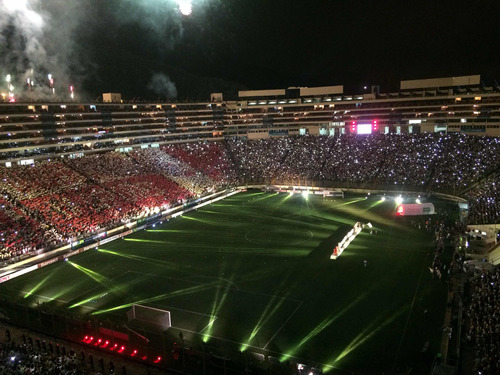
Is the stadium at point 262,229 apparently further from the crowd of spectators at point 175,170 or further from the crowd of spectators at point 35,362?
the crowd of spectators at point 35,362

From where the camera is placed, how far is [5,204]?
37.8 meters

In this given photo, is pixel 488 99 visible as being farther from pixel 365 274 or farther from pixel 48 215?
pixel 48 215

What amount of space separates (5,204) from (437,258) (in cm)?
3699

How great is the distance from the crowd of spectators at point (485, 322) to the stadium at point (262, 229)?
84mm

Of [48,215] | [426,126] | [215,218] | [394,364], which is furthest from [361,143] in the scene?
[394,364]

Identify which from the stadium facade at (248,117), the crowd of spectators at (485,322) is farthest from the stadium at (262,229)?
the stadium facade at (248,117)

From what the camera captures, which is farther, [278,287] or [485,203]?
[485,203]

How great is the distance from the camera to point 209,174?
207 feet

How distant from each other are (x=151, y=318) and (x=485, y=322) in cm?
1517

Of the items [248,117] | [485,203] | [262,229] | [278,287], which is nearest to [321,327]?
[278,287]

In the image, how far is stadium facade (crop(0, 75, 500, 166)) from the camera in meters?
56.0

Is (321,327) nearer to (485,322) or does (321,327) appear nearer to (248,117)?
(485,322)

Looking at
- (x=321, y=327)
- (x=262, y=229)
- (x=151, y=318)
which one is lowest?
(x=321, y=327)

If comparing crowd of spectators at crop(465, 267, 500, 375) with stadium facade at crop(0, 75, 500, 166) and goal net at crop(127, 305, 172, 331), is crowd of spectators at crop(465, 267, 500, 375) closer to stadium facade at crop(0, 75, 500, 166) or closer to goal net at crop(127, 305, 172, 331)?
goal net at crop(127, 305, 172, 331)
